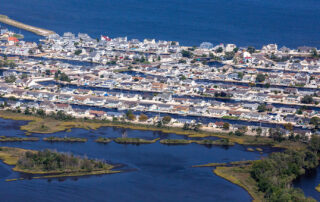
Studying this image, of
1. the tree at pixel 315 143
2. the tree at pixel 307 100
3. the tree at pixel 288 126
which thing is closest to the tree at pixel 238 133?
the tree at pixel 288 126

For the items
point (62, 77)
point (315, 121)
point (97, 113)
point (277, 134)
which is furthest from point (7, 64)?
point (315, 121)

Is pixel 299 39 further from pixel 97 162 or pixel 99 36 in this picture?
pixel 97 162

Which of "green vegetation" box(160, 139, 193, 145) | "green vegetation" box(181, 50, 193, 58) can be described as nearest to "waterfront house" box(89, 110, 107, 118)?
"green vegetation" box(160, 139, 193, 145)

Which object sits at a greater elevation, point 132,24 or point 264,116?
point 132,24

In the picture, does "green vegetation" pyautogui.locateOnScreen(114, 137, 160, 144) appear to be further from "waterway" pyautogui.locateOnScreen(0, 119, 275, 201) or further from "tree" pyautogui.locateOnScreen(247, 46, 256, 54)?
"tree" pyautogui.locateOnScreen(247, 46, 256, 54)

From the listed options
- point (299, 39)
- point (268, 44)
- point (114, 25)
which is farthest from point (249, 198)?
point (114, 25)

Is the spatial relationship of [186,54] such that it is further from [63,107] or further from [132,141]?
[132,141]
